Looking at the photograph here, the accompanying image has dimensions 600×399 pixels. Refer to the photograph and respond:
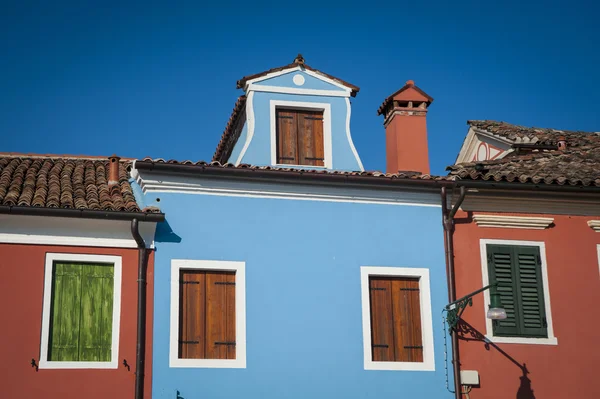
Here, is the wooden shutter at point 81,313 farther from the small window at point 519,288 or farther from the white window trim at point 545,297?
the small window at point 519,288

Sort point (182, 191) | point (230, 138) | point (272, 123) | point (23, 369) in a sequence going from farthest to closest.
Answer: point (230, 138), point (272, 123), point (182, 191), point (23, 369)

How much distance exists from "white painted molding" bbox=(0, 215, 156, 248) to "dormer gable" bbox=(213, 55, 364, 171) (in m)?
3.08

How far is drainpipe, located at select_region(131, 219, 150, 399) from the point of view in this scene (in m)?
15.8

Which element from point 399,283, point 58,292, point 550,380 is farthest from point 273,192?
point 550,380

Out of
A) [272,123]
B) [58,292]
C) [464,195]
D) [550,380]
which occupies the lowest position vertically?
[550,380]

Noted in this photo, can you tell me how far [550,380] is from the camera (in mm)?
17422

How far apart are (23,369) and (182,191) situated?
3721mm

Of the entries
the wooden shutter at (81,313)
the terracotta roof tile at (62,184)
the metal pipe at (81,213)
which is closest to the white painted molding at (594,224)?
the metal pipe at (81,213)

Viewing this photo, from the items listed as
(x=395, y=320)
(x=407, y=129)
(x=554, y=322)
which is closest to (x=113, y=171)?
(x=395, y=320)

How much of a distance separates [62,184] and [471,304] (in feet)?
22.8

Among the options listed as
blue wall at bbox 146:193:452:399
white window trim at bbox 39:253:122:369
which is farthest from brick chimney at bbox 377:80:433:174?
white window trim at bbox 39:253:122:369

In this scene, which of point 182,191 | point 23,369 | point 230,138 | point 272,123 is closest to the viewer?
point 23,369

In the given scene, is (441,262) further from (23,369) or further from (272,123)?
(23,369)

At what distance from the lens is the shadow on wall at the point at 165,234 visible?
55.0 ft
